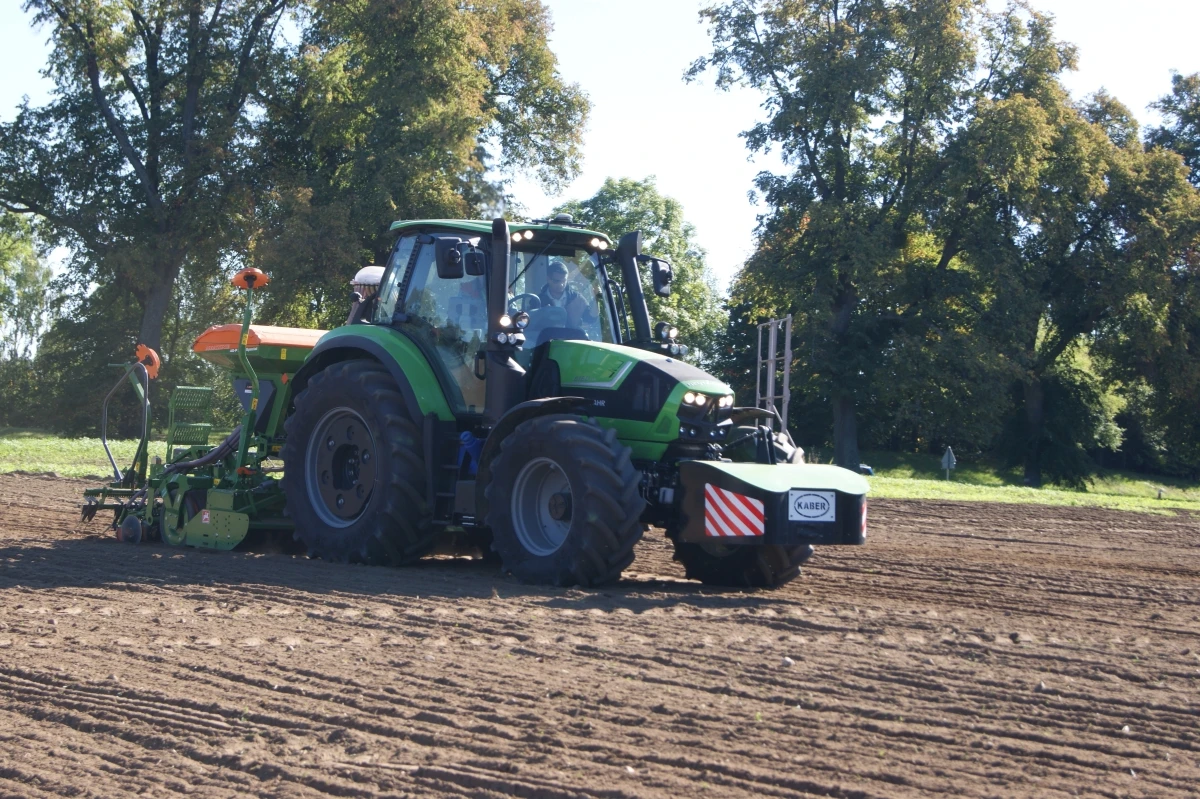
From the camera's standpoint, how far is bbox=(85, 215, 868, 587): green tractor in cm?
799

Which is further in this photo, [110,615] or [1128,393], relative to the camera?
[1128,393]

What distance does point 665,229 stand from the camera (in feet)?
163

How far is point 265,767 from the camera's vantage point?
4312 mm

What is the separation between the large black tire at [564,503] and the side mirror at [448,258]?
119 centimetres

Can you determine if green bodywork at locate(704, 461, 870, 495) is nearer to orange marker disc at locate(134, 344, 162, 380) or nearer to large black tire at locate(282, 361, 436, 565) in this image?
large black tire at locate(282, 361, 436, 565)

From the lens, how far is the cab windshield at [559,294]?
9156mm

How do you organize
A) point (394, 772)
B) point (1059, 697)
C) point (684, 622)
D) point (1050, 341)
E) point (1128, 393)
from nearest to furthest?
point (394, 772)
point (1059, 697)
point (684, 622)
point (1050, 341)
point (1128, 393)

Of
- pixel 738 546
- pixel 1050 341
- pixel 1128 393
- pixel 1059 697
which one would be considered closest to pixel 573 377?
pixel 738 546

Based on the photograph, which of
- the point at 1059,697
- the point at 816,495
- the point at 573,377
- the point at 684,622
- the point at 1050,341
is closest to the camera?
the point at 1059,697

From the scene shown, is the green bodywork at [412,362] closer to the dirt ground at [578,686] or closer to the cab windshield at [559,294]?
the cab windshield at [559,294]

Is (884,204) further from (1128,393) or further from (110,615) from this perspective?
(110,615)

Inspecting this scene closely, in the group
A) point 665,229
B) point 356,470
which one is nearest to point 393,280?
point 356,470

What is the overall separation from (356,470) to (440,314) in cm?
143

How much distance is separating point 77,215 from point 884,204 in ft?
67.3
